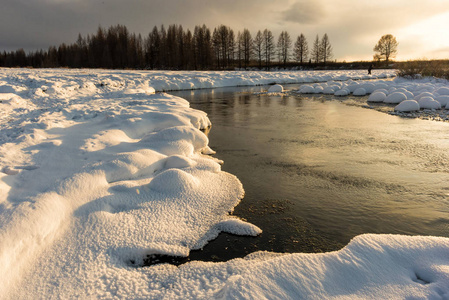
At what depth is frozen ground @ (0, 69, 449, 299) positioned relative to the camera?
1814mm

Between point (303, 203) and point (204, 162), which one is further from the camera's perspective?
point (204, 162)

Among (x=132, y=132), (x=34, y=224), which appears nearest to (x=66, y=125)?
(x=132, y=132)

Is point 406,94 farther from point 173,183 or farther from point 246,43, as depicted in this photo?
point 246,43

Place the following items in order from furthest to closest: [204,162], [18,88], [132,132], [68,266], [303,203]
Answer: [18,88], [132,132], [204,162], [303,203], [68,266]

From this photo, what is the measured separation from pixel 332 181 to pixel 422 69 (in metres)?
19.6

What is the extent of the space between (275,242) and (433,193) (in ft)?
7.89

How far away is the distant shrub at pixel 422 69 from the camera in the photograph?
17203 millimetres

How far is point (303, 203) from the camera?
10.7 ft

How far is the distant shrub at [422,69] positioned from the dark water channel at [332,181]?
43.8 feet

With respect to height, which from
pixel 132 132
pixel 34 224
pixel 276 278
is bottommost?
pixel 276 278

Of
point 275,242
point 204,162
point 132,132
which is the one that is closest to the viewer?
point 275,242

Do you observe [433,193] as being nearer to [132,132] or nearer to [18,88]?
[132,132]

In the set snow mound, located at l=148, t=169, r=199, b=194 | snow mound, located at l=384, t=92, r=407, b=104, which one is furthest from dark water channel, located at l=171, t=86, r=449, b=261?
snow mound, located at l=384, t=92, r=407, b=104

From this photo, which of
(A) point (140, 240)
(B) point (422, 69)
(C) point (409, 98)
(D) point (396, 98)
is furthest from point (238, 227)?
(B) point (422, 69)
